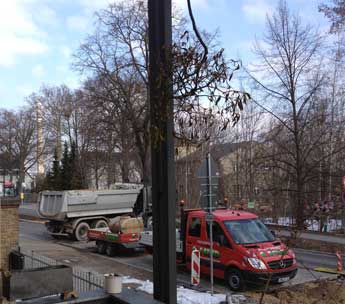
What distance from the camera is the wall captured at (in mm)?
13375

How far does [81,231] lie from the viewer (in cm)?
2380

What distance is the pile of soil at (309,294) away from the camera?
9.91m

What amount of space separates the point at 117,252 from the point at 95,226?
5157mm

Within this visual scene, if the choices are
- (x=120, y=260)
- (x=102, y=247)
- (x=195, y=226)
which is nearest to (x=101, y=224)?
(x=102, y=247)

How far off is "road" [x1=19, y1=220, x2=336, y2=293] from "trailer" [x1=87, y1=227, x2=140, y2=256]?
0.35m

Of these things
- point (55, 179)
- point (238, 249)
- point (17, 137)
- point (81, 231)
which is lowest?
point (81, 231)

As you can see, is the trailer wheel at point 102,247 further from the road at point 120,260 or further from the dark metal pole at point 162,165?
the dark metal pole at point 162,165

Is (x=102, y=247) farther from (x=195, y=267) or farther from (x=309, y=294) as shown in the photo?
(x=309, y=294)

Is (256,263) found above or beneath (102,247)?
above

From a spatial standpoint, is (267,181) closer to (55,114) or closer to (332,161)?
(332,161)

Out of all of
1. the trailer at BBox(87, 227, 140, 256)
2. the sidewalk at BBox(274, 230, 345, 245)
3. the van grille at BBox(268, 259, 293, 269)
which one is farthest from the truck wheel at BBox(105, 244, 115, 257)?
the van grille at BBox(268, 259, 293, 269)

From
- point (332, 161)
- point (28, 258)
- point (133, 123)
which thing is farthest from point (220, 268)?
point (133, 123)

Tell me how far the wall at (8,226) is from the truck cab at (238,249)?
16.2 ft

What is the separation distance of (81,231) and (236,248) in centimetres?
1339
